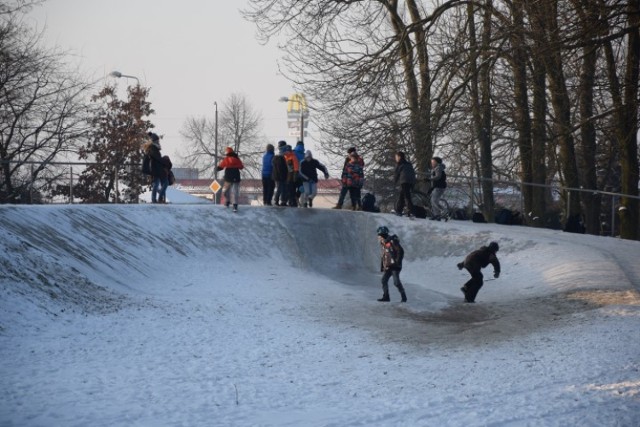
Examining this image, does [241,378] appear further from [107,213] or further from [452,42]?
[452,42]

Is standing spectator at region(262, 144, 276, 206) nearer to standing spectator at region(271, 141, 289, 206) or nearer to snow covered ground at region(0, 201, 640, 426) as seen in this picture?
standing spectator at region(271, 141, 289, 206)

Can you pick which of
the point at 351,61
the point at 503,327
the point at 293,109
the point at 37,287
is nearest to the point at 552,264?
the point at 503,327

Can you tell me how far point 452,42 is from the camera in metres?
26.5

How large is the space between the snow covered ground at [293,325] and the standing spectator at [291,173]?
154 cm

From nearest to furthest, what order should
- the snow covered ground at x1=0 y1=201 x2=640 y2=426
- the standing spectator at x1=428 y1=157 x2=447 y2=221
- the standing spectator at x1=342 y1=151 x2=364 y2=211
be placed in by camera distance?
the snow covered ground at x1=0 y1=201 x2=640 y2=426, the standing spectator at x1=428 y1=157 x2=447 y2=221, the standing spectator at x1=342 y1=151 x2=364 y2=211

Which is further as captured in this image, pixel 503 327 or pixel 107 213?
pixel 107 213

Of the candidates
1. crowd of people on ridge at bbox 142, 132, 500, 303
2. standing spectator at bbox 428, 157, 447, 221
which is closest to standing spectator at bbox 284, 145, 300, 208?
crowd of people on ridge at bbox 142, 132, 500, 303

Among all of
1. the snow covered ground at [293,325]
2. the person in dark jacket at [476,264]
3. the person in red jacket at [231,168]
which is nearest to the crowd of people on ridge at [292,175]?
the person in red jacket at [231,168]

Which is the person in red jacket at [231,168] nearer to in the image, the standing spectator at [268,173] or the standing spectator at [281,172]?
the standing spectator at [268,173]

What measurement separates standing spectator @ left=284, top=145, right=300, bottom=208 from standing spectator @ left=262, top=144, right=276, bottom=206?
19.5 inches

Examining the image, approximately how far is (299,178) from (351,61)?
14.4 ft

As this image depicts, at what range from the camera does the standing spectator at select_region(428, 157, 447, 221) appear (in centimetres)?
2314

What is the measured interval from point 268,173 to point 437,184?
4.91m

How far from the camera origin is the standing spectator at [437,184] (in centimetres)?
2314
